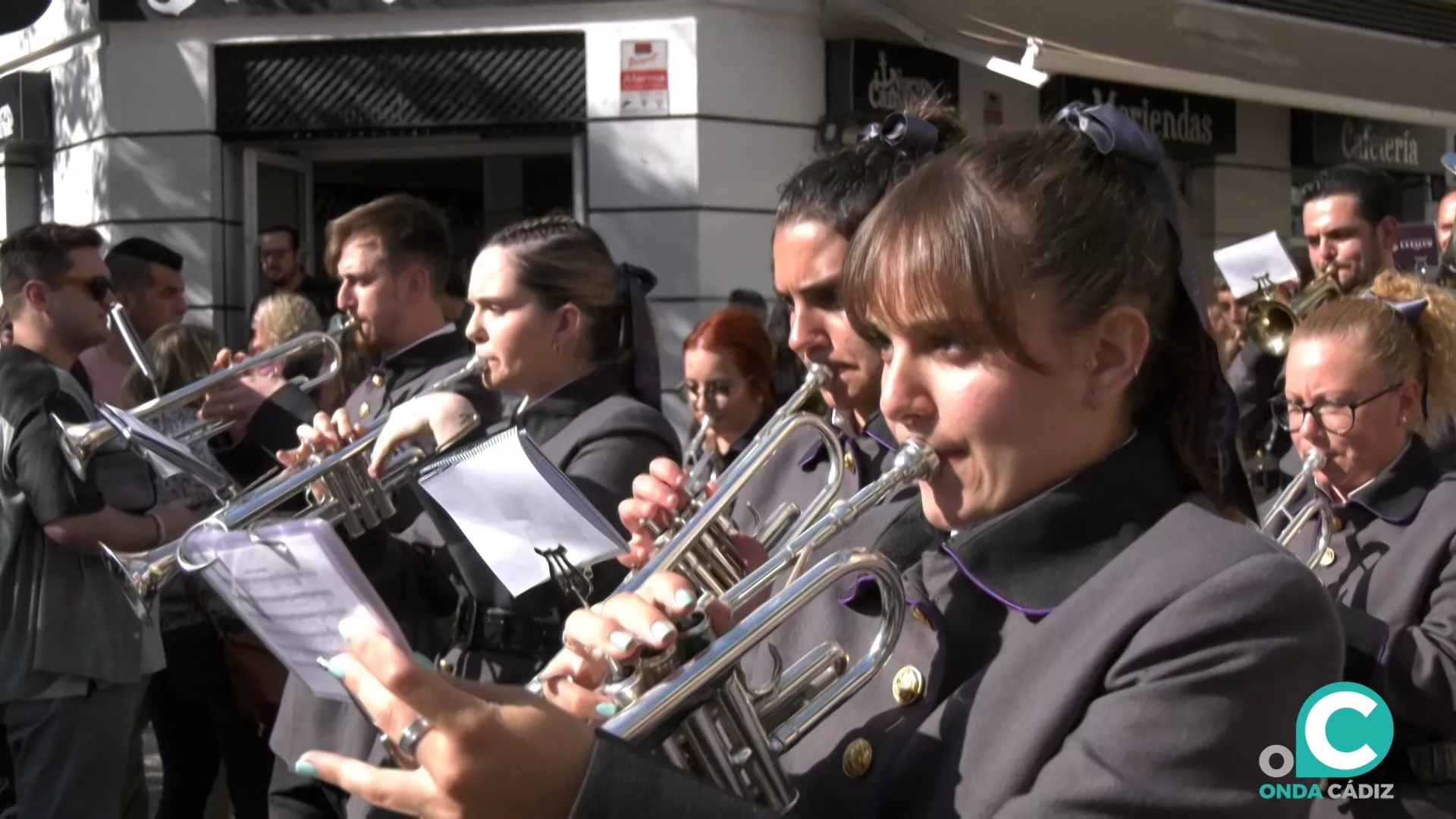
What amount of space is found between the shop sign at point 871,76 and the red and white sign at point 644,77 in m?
1.07

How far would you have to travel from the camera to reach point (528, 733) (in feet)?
4.24

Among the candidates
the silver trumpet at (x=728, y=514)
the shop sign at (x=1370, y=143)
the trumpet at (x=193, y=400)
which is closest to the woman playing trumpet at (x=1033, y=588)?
the silver trumpet at (x=728, y=514)

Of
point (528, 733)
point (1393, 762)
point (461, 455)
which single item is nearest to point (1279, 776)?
point (528, 733)

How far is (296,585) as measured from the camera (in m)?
1.68

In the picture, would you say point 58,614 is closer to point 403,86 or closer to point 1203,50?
point 403,86

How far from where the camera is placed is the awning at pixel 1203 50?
29.7 feet

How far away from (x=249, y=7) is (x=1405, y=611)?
26.0ft

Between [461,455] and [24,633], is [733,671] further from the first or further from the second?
[24,633]

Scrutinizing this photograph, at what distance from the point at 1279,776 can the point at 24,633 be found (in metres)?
3.89

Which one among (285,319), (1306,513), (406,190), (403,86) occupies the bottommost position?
(1306,513)

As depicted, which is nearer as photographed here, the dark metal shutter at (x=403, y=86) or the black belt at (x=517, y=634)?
the black belt at (x=517, y=634)

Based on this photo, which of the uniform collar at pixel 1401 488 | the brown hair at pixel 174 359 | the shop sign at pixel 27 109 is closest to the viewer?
the uniform collar at pixel 1401 488

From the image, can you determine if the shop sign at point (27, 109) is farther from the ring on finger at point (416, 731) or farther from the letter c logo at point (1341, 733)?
the ring on finger at point (416, 731)

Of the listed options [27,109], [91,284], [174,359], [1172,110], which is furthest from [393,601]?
[1172,110]
